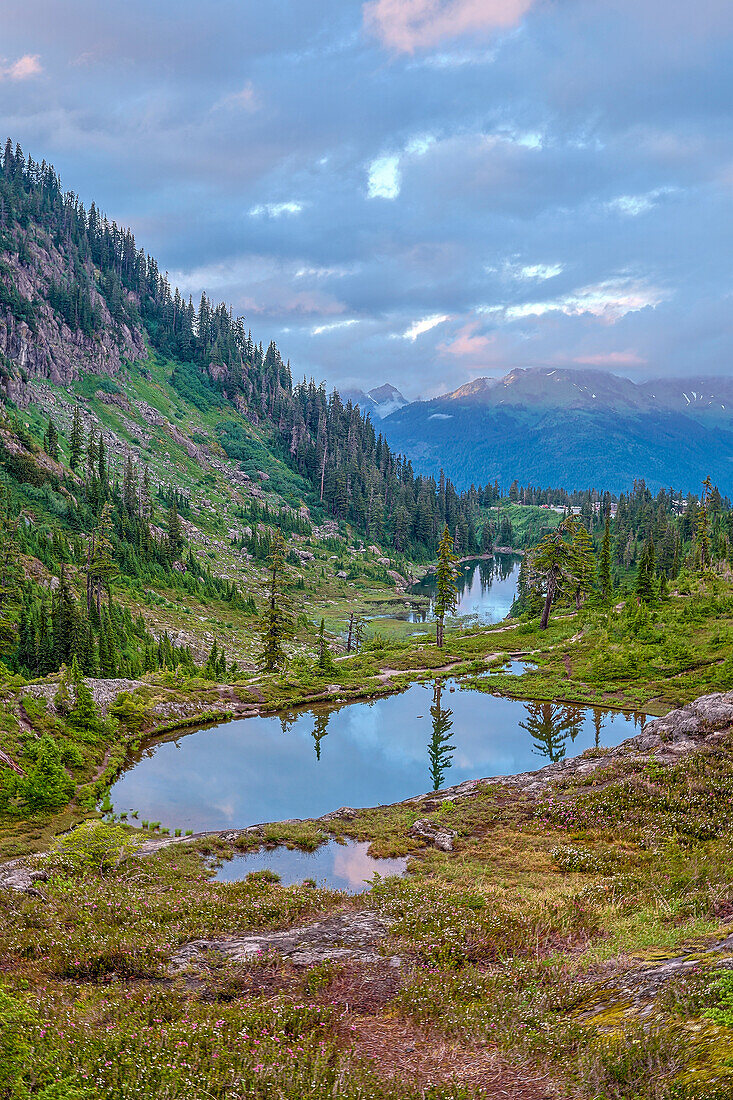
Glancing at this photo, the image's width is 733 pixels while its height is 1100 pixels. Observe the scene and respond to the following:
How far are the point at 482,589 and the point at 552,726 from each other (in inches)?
4155

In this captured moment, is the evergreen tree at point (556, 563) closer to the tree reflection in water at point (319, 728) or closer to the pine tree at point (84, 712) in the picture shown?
the tree reflection in water at point (319, 728)

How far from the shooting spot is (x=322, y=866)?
894 inches

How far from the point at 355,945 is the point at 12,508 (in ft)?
248

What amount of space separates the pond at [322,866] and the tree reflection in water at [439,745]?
9799mm

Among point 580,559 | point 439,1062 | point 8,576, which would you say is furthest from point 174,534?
point 439,1062

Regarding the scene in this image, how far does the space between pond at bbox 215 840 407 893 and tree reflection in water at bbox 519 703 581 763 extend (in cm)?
Result: 1685

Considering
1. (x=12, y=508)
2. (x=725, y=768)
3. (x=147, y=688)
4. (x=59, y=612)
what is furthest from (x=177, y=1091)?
(x=12, y=508)

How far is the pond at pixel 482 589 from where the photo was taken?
11238cm

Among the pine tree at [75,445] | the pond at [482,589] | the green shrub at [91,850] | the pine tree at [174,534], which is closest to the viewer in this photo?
the green shrub at [91,850]

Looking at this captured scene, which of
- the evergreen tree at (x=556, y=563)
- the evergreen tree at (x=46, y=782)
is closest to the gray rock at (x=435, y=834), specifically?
the evergreen tree at (x=46, y=782)

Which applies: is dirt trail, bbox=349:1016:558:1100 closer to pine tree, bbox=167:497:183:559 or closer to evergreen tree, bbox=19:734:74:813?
evergreen tree, bbox=19:734:74:813

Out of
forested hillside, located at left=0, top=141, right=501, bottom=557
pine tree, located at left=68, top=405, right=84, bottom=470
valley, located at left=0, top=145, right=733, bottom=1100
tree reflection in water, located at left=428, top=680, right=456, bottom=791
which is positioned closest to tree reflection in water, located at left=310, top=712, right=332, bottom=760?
valley, located at left=0, top=145, right=733, bottom=1100

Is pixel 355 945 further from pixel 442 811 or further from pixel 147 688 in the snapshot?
pixel 147 688

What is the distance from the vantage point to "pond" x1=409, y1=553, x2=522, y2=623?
112375 mm
